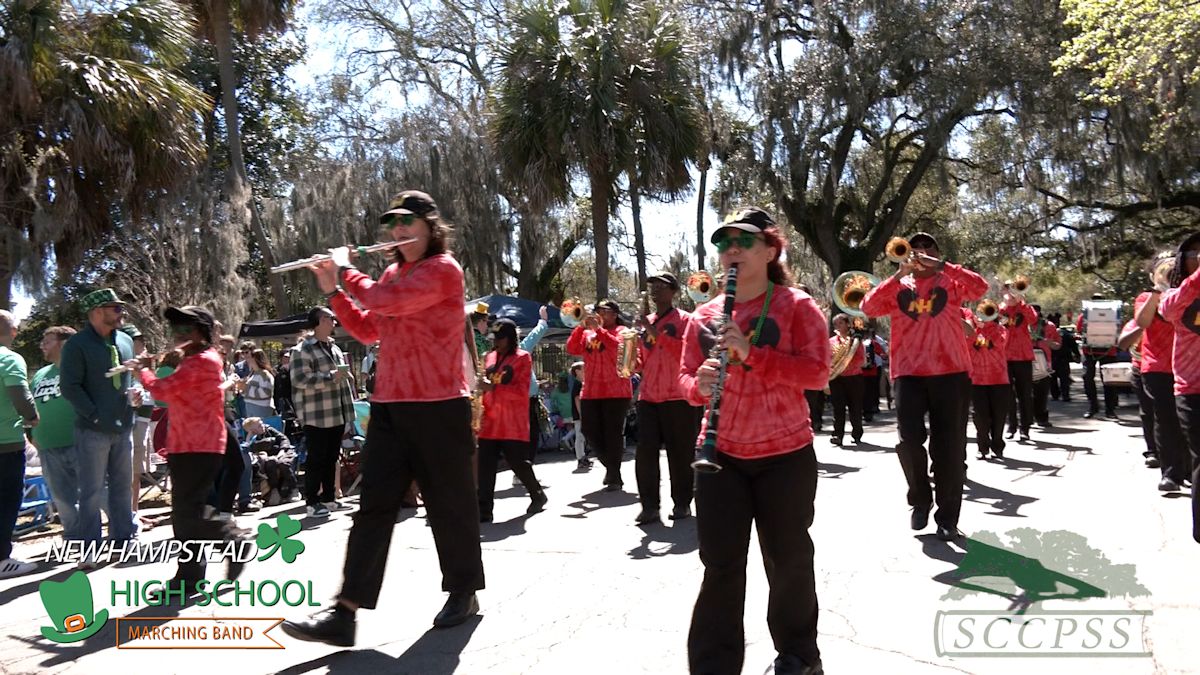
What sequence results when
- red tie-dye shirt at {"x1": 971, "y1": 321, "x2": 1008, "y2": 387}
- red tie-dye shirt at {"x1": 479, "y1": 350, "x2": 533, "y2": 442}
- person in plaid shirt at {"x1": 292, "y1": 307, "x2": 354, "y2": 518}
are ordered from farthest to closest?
red tie-dye shirt at {"x1": 971, "y1": 321, "x2": 1008, "y2": 387} < red tie-dye shirt at {"x1": 479, "y1": 350, "x2": 533, "y2": 442} < person in plaid shirt at {"x1": 292, "y1": 307, "x2": 354, "y2": 518}

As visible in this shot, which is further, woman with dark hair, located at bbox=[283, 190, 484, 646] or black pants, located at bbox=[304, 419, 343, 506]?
black pants, located at bbox=[304, 419, 343, 506]

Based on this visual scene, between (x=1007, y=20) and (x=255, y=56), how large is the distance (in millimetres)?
21830

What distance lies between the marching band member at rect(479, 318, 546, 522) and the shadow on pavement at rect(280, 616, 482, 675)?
12.4 ft

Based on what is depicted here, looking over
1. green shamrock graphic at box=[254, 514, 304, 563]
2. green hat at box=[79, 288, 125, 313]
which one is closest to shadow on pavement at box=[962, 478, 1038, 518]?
green shamrock graphic at box=[254, 514, 304, 563]

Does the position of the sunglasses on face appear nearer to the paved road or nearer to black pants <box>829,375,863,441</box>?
the paved road

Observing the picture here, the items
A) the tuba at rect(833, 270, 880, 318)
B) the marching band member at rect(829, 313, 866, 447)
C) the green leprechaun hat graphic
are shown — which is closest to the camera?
the green leprechaun hat graphic

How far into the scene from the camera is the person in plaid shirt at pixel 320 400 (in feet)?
27.4

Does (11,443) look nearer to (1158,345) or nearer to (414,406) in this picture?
(414,406)

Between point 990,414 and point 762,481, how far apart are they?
790 cm

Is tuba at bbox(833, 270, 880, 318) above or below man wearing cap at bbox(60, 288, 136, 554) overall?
above

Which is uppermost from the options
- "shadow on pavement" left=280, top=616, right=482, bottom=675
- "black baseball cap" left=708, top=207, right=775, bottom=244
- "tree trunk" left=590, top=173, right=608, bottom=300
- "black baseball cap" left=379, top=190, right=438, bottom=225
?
"tree trunk" left=590, top=173, right=608, bottom=300

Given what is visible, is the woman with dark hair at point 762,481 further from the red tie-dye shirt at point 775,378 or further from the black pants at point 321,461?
the black pants at point 321,461

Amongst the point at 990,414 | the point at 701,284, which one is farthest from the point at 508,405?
the point at 990,414

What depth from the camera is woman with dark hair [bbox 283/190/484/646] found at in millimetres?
4570
